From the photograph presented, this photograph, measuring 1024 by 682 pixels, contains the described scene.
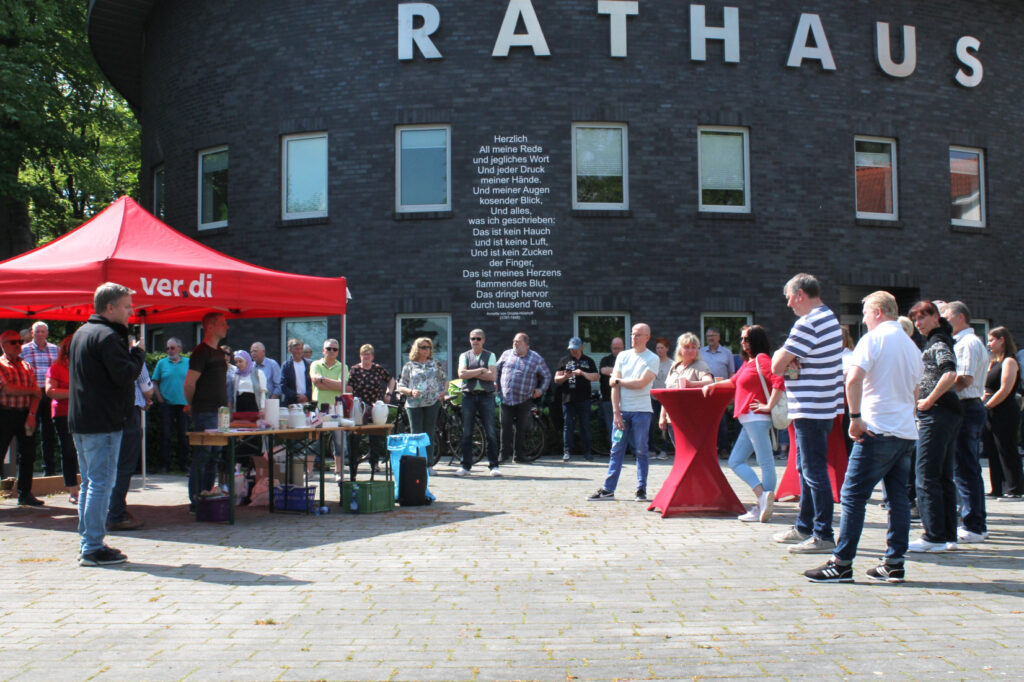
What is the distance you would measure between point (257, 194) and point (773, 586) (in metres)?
14.3

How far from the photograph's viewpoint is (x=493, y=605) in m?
5.81

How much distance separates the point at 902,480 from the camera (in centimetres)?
647

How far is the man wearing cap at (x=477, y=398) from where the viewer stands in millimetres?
13648

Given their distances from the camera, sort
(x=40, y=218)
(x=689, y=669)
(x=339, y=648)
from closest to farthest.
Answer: (x=689, y=669), (x=339, y=648), (x=40, y=218)

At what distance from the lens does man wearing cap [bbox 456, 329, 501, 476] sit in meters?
13.6

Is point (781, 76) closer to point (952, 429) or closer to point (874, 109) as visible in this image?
point (874, 109)

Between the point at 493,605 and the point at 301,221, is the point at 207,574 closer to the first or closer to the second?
the point at 493,605

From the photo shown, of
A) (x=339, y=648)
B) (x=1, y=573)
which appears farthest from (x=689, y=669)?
(x=1, y=573)

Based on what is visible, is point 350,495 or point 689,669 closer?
point 689,669

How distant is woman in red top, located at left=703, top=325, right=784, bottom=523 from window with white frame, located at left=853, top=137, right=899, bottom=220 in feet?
34.5

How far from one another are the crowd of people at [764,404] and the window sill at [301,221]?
4173 millimetres

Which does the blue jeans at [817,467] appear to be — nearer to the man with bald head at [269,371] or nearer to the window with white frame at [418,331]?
the man with bald head at [269,371]

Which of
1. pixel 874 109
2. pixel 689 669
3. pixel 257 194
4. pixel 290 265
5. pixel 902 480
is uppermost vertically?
pixel 874 109

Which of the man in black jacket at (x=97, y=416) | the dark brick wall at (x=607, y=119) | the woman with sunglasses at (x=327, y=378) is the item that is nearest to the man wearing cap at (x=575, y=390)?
the dark brick wall at (x=607, y=119)
